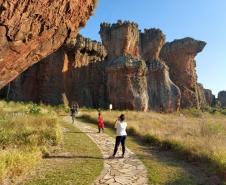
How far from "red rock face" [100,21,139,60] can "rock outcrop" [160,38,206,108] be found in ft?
39.8

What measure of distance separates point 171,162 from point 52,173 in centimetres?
500

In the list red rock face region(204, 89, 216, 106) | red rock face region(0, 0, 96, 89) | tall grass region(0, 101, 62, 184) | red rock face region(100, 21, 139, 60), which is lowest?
tall grass region(0, 101, 62, 184)

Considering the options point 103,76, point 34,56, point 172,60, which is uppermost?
point 172,60

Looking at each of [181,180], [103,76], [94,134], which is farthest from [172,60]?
[181,180]

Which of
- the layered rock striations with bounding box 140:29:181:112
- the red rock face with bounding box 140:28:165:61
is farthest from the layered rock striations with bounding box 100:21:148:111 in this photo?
the red rock face with bounding box 140:28:165:61

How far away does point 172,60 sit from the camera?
200 feet

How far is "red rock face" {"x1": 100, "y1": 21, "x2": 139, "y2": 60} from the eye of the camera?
48650 mm

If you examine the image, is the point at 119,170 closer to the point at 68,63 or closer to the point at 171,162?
the point at 171,162

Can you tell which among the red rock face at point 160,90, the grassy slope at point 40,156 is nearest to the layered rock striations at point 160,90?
the red rock face at point 160,90

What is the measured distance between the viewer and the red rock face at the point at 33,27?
33.9 feet

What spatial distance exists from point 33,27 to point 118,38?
124 feet

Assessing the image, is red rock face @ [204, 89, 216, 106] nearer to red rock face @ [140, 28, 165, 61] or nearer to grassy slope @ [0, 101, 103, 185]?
red rock face @ [140, 28, 165, 61]

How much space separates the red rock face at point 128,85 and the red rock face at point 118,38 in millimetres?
4962

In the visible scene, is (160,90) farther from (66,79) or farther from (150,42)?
(66,79)
